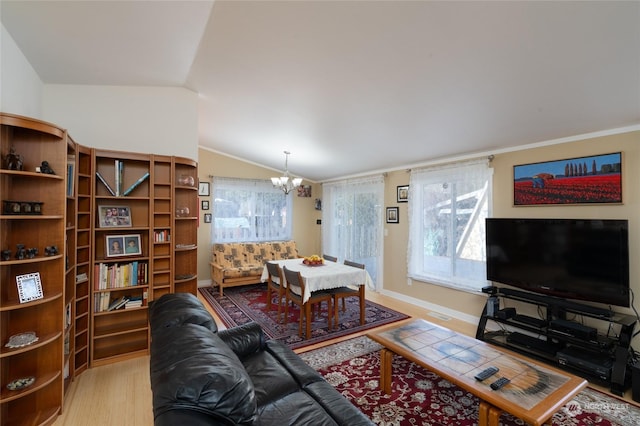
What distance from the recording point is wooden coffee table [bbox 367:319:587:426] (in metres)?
1.62

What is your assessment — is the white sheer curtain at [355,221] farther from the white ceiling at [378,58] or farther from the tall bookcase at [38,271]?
the tall bookcase at [38,271]

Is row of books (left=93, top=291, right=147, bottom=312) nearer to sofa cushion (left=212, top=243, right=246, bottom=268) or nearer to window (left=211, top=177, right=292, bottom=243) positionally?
sofa cushion (left=212, top=243, right=246, bottom=268)

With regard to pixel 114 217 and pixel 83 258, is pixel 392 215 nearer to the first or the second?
pixel 114 217

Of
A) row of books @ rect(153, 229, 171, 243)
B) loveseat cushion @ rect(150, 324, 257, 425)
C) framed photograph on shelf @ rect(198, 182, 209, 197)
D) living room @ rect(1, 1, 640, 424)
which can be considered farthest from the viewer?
framed photograph on shelf @ rect(198, 182, 209, 197)

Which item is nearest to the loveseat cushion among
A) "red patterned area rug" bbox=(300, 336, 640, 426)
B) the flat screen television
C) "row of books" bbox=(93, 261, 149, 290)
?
"red patterned area rug" bbox=(300, 336, 640, 426)

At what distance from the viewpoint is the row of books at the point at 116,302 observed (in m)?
2.79

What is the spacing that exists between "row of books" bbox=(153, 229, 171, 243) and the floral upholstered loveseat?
2135 mm

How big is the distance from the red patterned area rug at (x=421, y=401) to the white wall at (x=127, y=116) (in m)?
2.80

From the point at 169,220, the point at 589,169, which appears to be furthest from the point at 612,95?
the point at 169,220

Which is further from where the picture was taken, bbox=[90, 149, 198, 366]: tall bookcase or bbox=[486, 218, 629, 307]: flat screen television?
bbox=[90, 149, 198, 366]: tall bookcase

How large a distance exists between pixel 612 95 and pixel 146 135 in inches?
167

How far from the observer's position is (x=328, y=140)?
14.2 feet

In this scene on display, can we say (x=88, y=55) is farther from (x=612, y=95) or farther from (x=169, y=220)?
(x=612, y=95)

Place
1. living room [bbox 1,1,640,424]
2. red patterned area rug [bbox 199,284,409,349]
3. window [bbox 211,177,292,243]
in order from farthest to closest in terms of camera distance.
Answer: window [bbox 211,177,292,243] < red patterned area rug [bbox 199,284,409,349] < living room [bbox 1,1,640,424]
